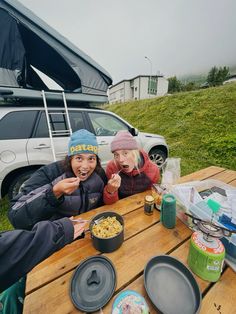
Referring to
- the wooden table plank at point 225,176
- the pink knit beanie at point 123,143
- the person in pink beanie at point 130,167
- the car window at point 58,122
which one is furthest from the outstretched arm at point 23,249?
the car window at point 58,122

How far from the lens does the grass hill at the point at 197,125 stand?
5219mm

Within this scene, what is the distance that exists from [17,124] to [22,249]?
2541 mm

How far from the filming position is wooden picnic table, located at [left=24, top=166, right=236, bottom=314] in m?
0.72

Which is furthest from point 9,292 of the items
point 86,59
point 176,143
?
point 176,143

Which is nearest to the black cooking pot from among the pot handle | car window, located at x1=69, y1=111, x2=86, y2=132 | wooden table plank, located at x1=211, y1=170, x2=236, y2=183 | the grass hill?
the pot handle

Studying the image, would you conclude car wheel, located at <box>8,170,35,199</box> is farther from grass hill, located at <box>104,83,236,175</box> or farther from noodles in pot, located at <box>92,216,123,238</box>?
grass hill, located at <box>104,83,236,175</box>

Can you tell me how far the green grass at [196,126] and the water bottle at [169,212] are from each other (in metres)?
2.56

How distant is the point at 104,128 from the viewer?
148 inches

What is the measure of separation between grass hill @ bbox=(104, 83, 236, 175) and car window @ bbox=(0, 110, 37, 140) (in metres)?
3.99

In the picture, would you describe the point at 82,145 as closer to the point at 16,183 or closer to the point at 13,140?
the point at 13,140

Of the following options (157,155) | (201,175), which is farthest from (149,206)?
(157,155)

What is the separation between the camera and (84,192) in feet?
4.87

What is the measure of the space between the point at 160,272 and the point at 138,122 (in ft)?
34.5

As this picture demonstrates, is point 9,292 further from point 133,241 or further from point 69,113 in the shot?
point 69,113
